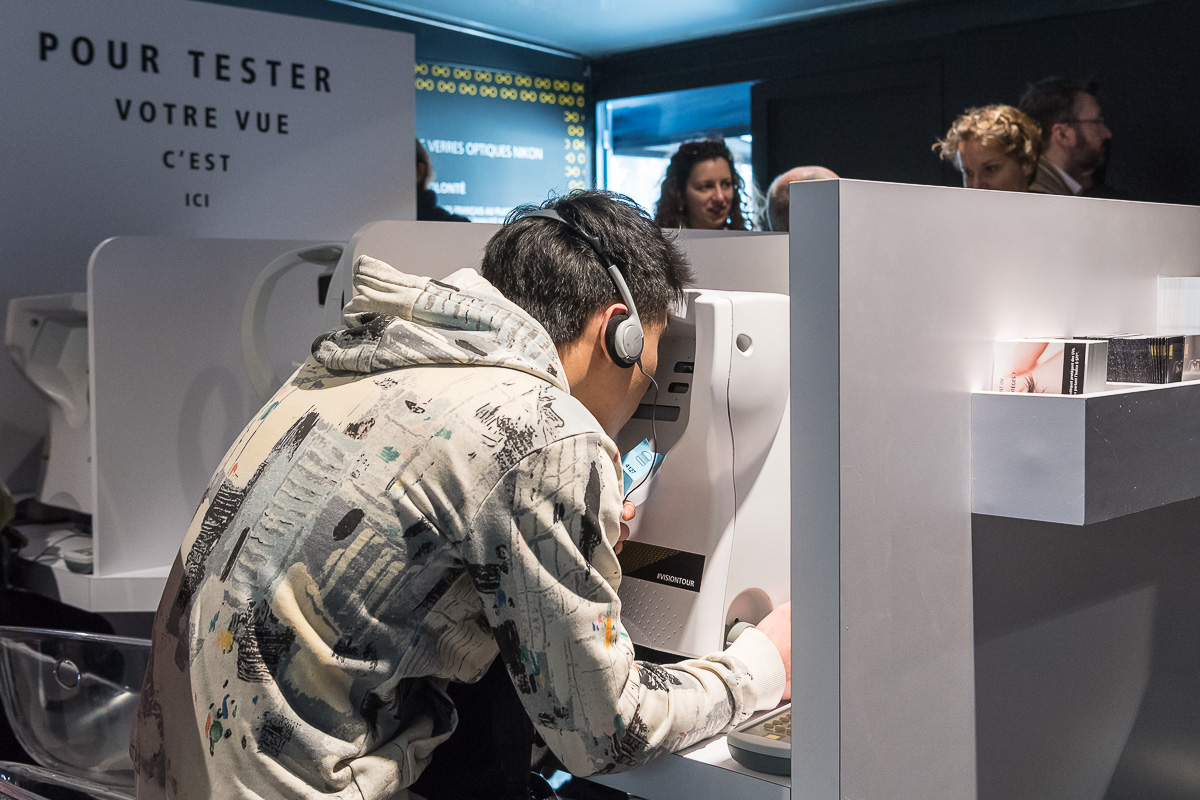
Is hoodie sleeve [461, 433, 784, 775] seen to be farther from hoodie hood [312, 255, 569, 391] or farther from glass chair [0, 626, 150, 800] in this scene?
glass chair [0, 626, 150, 800]

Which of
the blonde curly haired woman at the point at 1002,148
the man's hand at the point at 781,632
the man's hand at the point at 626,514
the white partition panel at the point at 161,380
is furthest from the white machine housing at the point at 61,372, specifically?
the blonde curly haired woman at the point at 1002,148

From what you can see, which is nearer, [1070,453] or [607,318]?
[1070,453]

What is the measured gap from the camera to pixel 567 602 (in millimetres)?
933

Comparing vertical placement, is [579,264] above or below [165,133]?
below

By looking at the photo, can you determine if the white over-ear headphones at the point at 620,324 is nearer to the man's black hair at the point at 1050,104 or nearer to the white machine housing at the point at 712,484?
the white machine housing at the point at 712,484

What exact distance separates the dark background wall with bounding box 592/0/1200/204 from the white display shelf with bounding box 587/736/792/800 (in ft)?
12.9

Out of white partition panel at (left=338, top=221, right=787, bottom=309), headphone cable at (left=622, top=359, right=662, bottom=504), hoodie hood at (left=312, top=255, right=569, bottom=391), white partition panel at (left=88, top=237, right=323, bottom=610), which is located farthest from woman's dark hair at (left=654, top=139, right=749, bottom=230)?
hoodie hood at (left=312, top=255, right=569, bottom=391)

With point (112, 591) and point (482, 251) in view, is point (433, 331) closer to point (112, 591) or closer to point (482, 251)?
point (482, 251)

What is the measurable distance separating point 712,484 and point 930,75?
4710mm

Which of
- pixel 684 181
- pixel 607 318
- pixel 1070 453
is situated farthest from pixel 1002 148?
pixel 1070 453

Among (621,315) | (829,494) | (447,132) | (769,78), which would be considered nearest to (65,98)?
(621,315)

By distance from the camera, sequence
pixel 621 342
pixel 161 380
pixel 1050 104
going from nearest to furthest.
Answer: pixel 621 342 < pixel 161 380 < pixel 1050 104

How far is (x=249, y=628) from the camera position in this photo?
96cm

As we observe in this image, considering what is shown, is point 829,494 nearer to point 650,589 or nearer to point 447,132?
point 650,589
